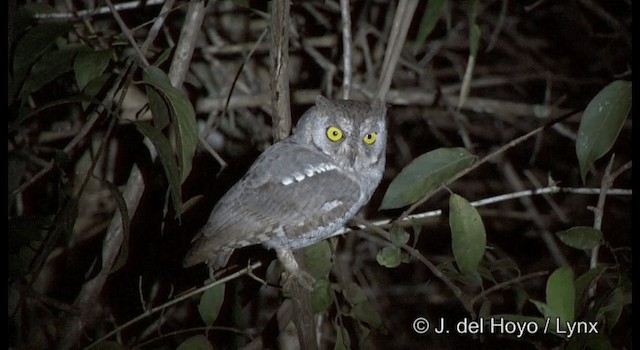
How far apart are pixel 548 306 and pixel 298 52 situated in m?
2.30

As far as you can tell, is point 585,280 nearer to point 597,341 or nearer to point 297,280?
point 597,341

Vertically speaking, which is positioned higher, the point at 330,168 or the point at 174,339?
the point at 330,168

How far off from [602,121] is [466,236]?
53cm

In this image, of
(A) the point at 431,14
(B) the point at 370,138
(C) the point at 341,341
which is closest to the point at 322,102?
(B) the point at 370,138

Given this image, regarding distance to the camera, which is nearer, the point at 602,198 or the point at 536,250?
the point at 602,198

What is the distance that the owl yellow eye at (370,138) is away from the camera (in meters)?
2.38

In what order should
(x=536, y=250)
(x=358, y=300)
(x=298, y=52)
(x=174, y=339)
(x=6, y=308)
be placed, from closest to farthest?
(x=6, y=308)
(x=358, y=300)
(x=174, y=339)
(x=298, y=52)
(x=536, y=250)

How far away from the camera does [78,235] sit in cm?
338

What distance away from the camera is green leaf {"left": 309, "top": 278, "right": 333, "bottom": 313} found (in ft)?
5.95

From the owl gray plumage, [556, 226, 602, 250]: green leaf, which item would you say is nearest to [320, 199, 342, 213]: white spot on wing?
the owl gray plumage

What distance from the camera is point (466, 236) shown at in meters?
1.84

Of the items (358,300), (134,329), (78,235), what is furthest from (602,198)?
(78,235)

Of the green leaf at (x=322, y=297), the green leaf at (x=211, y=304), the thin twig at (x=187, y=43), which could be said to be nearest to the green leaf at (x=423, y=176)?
the green leaf at (x=322, y=297)

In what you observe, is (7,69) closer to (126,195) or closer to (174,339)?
(126,195)
